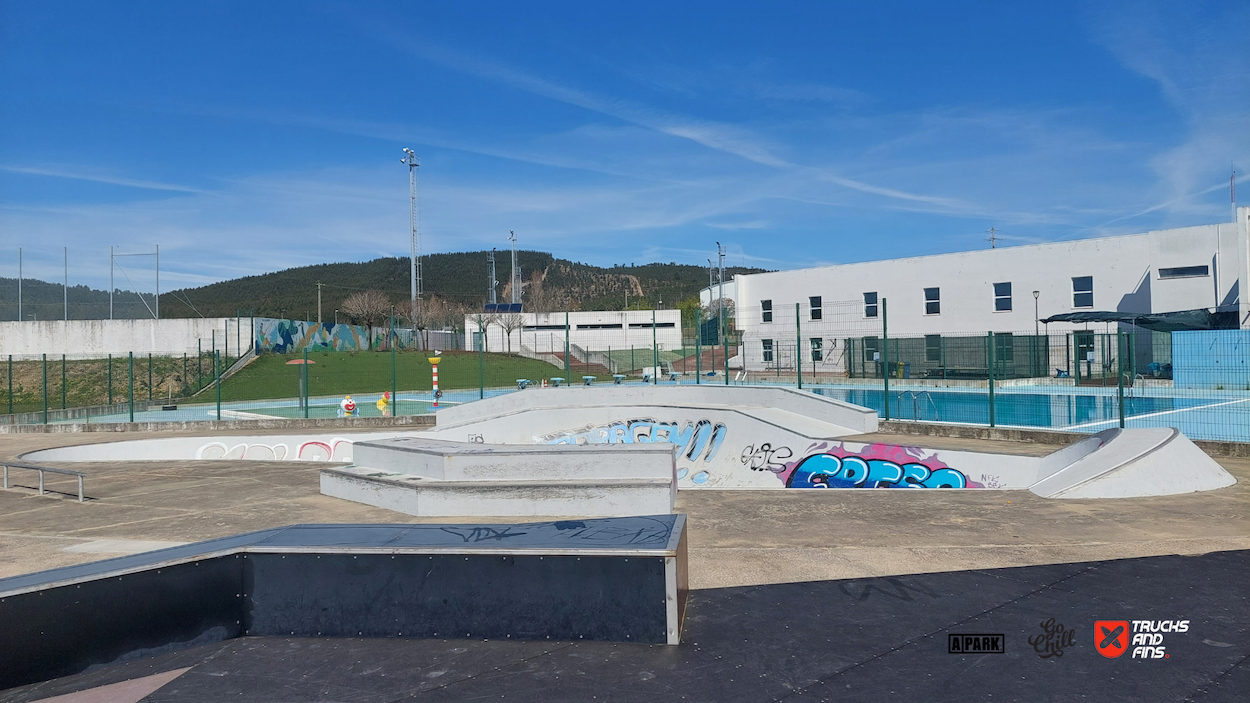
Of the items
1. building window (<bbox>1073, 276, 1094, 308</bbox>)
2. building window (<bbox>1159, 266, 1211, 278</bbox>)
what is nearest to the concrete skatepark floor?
building window (<bbox>1159, 266, 1211, 278</bbox>)

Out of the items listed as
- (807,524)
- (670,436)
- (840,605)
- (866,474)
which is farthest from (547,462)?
(670,436)

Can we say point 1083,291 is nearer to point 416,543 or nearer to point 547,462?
point 547,462

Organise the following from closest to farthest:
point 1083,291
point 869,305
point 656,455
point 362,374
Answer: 1. point 656,455
2. point 1083,291
3. point 362,374
4. point 869,305

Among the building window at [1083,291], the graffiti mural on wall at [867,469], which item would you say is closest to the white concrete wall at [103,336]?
the graffiti mural on wall at [867,469]

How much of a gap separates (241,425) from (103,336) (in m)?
24.3

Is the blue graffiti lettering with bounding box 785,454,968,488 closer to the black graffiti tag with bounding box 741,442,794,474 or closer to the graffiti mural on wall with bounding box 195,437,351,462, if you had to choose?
the black graffiti tag with bounding box 741,442,794,474

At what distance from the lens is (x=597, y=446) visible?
993cm

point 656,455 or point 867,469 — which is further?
point 867,469

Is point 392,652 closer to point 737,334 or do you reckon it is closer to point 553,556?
point 553,556

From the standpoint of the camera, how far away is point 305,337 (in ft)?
155

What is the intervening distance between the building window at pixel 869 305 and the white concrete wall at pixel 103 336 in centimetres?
3130

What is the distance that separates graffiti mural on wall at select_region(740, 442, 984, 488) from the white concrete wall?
32.8 metres

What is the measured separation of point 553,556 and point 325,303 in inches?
4336

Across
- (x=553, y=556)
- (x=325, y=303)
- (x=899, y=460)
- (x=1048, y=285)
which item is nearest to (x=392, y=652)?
(x=553, y=556)
